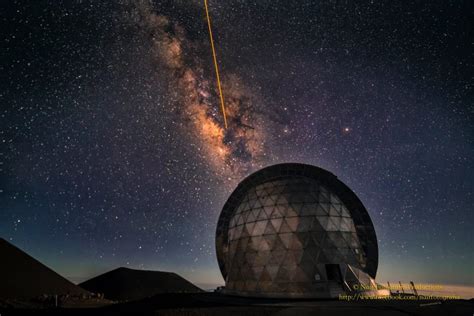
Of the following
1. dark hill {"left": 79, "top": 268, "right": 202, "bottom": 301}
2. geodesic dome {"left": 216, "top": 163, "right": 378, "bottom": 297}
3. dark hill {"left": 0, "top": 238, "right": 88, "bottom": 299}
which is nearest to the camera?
geodesic dome {"left": 216, "top": 163, "right": 378, "bottom": 297}

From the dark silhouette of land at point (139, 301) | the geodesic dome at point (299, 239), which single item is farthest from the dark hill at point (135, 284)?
the geodesic dome at point (299, 239)

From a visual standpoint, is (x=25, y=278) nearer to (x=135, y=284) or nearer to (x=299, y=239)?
(x=135, y=284)

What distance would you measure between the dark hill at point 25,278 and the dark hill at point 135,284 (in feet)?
34.3

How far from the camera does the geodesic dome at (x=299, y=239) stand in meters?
17.9

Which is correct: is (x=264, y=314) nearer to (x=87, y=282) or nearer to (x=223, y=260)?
(x=223, y=260)

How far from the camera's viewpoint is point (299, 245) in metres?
18.8

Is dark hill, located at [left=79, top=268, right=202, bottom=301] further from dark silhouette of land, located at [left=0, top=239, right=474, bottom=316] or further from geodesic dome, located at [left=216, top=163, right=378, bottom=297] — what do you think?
geodesic dome, located at [left=216, top=163, right=378, bottom=297]

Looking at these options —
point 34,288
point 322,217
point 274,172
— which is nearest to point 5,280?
point 34,288

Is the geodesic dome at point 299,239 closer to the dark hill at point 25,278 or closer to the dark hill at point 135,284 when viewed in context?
the dark hill at point 25,278

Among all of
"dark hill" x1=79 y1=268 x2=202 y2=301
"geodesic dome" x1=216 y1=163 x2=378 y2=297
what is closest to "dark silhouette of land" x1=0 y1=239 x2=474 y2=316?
"dark hill" x1=79 y1=268 x2=202 y2=301

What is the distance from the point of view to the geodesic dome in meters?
17.9

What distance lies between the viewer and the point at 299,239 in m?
19.0

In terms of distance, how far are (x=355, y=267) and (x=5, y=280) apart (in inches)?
1414

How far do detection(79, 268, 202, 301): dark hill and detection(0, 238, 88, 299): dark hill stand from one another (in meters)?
10.5
